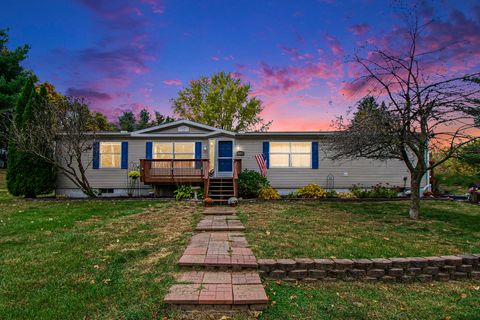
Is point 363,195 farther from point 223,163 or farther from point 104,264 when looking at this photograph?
point 104,264

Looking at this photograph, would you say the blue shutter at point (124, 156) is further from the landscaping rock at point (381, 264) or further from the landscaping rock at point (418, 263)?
the landscaping rock at point (418, 263)

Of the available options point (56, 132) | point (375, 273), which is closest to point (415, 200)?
point (375, 273)

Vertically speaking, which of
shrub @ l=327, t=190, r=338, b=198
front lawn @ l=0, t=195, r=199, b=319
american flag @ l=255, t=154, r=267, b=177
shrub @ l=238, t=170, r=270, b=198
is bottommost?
front lawn @ l=0, t=195, r=199, b=319

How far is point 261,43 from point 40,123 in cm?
1083

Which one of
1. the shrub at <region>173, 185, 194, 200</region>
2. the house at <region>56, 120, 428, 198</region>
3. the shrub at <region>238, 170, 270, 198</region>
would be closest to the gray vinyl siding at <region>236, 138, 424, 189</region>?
the house at <region>56, 120, 428, 198</region>

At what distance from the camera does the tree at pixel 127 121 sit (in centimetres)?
4084

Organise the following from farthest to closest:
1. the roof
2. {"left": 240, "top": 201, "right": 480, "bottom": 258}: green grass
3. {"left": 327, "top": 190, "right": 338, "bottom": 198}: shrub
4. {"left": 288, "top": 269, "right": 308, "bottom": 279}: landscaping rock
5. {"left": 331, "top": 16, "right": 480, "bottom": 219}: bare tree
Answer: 1. the roof
2. {"left": 327, "top": 190, "right": 338, "bottom": 198}: shrub
3. {"left": 331, "top": 16, "right": 480, "bottom": 219}: bare tree
4. {"left": 240, "top": 201, "right": 480, "bottom": 258}: green grass
5. {"left": 288, "top": 269, "right": 308, "bottom": 279}: landscaping rock

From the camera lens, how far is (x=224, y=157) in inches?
517

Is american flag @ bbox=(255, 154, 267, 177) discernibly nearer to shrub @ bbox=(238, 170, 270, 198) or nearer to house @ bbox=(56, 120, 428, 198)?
shrub @ bbox=(238, 170, 270, 198)

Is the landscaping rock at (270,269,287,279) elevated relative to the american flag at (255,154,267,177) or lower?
lower

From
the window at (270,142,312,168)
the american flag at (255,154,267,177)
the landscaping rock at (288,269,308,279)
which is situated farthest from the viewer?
the window at (270,142,312,168)

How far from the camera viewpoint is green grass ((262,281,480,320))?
114 inches

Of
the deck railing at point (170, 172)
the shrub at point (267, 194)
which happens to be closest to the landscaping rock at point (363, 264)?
the shrub at point (267, 194)

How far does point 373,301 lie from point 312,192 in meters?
9.00
